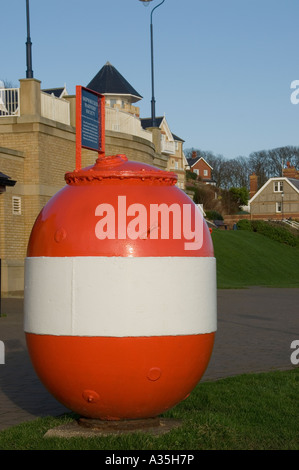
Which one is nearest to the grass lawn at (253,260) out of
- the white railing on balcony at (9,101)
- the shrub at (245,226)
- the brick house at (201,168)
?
the shrub at (245,226)

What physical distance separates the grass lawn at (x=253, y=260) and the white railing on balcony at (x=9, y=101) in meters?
13.9

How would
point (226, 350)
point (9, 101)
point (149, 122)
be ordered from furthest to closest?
point (149, 122) → point (9, 101) → point (226, 350)

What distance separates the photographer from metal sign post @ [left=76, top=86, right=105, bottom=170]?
7.18 meters

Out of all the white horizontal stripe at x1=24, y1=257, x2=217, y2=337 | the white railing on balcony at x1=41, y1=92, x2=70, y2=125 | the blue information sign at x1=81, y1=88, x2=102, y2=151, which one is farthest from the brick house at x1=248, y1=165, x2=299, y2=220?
the white horizontal stripe at x1=24, y1=257, x2=217, y2=337

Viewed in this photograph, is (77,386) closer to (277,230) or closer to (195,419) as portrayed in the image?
(195,419)

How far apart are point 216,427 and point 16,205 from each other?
2213 cm

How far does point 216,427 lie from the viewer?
625 cm

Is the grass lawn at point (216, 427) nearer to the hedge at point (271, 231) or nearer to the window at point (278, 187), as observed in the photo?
the hedge at point (271, 231)

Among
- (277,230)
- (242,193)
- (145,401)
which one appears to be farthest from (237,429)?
(242,193)

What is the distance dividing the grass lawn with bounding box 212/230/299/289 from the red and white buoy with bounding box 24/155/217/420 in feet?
102

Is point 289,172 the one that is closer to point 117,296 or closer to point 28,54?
point 28,54

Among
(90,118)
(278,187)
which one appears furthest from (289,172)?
(90,118)

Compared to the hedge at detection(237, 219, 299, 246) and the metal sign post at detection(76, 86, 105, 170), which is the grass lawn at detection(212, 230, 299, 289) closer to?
the hedge at detection(237, 219, 299, 246)

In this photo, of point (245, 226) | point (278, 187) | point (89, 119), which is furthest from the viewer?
point (278, 187)
